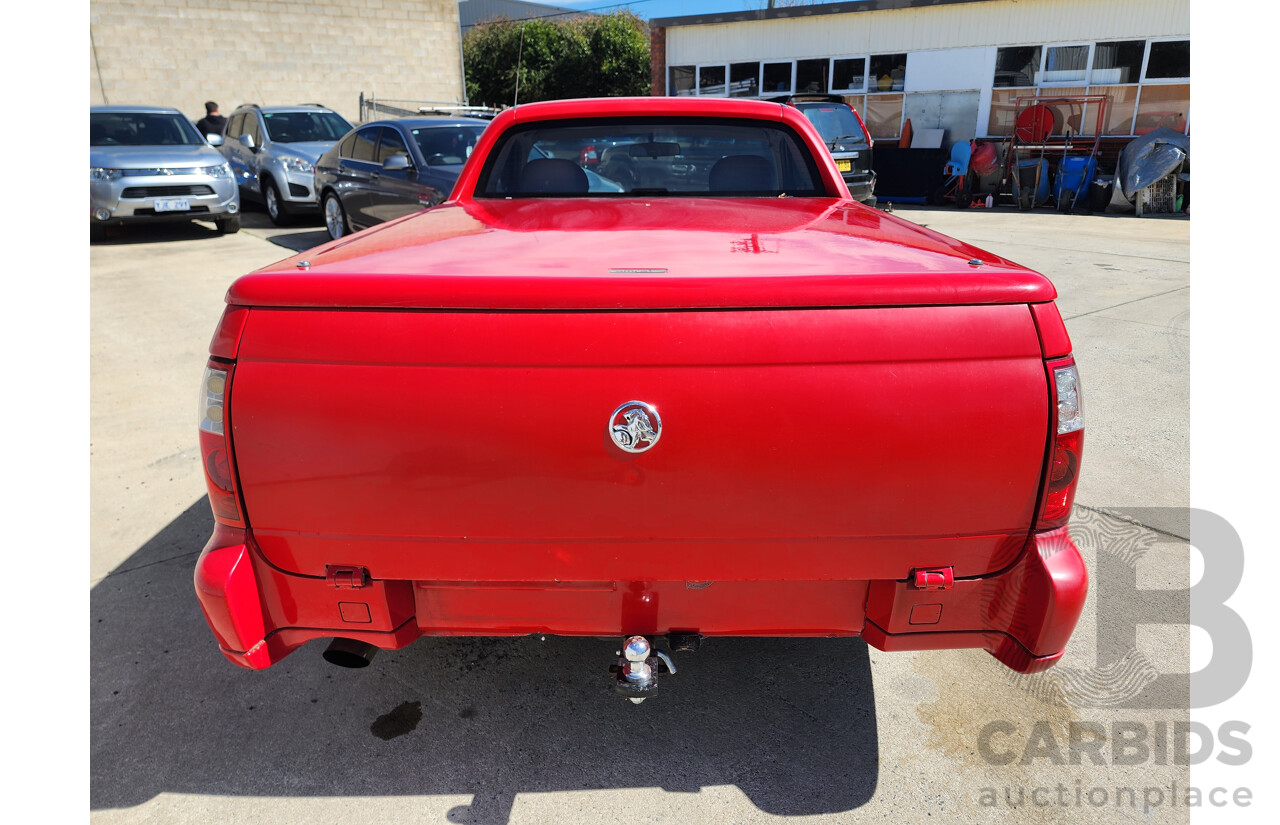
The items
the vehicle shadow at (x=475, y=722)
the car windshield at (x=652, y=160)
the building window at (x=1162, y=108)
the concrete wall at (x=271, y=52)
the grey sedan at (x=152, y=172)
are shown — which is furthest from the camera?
the concrete wall at (x=271, y=52)

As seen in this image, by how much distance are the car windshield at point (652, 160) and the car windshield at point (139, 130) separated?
9.96 metres

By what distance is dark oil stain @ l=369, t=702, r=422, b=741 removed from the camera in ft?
8.08

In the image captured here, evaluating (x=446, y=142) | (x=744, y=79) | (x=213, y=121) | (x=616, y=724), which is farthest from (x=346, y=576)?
(x=744, y=79)

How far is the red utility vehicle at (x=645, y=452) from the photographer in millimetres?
1750

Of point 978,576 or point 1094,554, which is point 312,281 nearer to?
point 978,576

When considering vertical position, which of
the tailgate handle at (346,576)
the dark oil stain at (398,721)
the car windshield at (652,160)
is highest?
the car windshield at (652,160)

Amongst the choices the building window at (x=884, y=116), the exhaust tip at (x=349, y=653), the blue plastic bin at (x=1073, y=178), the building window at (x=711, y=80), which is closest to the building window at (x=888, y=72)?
the building window at (x=884, y=116)

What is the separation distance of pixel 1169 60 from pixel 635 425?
1887 centimetres

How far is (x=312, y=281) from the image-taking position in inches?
72.6

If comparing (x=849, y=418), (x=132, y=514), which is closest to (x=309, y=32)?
(x=132, y=514)

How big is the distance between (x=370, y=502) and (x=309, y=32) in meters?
21.3

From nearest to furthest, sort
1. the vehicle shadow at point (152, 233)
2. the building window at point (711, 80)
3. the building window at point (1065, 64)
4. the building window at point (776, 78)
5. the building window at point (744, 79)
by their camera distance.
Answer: the vehicle shadow at point (152, 233) → the building window at point (1065, 64) → the building window at point (776, 78) → the building window at point (744, 79) → the building window at point (711, 80)

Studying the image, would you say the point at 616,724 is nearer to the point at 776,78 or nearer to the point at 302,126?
the point at 302,126

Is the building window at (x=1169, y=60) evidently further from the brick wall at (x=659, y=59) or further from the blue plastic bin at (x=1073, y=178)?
the brick wall at (x=659, y=59)
